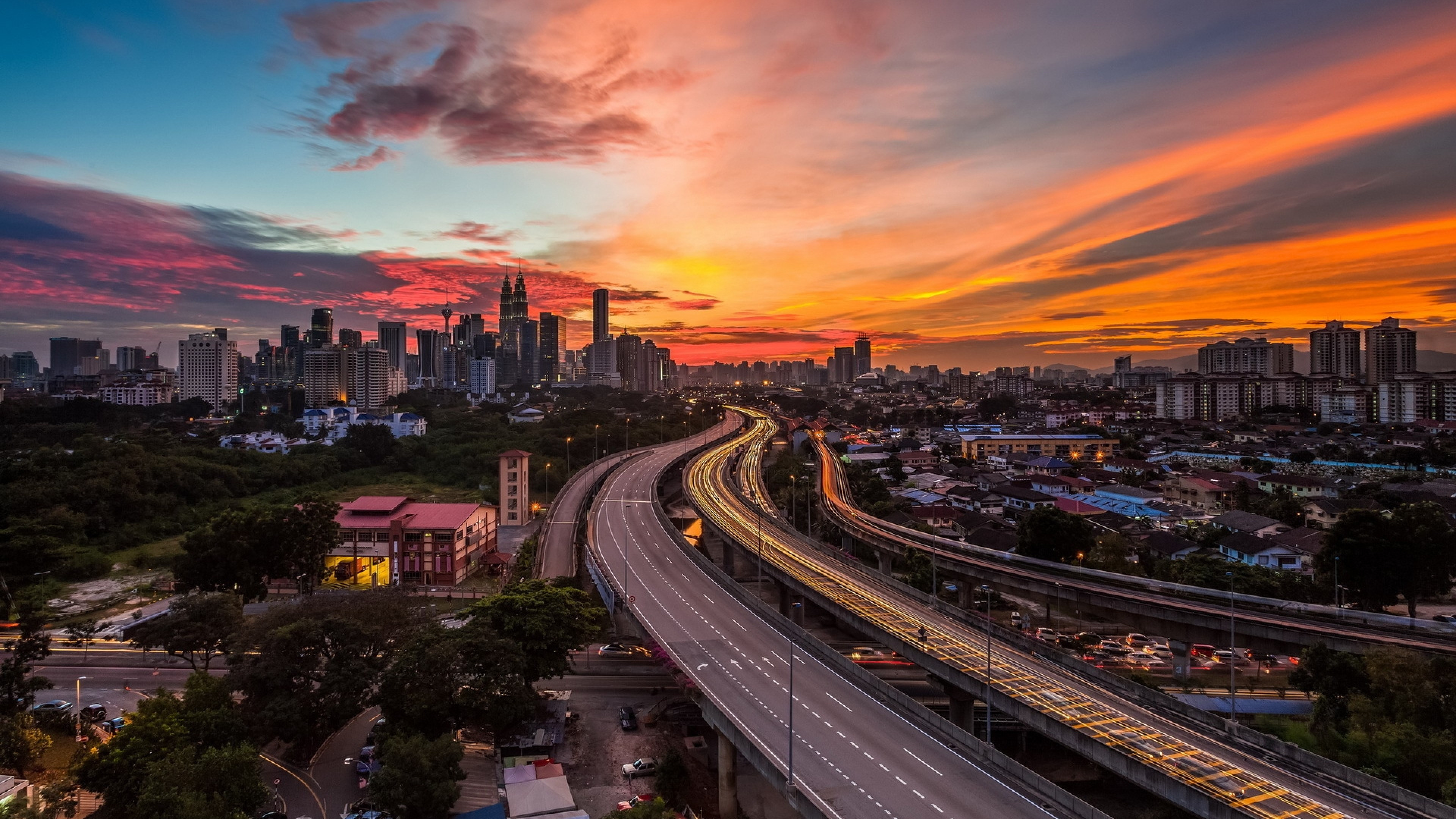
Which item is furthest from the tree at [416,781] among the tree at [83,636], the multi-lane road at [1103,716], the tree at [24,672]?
the tree at [83,636]

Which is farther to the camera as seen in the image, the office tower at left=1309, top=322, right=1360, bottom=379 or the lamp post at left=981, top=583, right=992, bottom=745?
the office tower at left=1309, top=322, right=1360, bottom=379

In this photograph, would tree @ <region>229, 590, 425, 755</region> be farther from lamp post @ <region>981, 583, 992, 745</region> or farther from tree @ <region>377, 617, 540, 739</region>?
lamp post @ <region>981, 583, 992, 745</region>

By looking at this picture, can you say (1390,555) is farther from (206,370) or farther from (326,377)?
(206,370)

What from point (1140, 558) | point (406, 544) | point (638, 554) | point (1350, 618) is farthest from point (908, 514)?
point (406, 544)

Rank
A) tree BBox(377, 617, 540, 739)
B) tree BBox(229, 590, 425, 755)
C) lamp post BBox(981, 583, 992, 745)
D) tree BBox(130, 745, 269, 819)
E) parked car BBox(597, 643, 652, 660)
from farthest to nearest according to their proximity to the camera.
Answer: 1. parked car BBox(597, 643, 652, 660)
2. tree BBox(377, 617, 540, 739)
3. tree BBox(229, 590, 425, 755)
4. lamp post BBox(981, 583, 992, 745)
5. tree BBox(130, 745, 269, 819)

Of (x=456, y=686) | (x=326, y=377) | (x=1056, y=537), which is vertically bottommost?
(x=456, y=686)

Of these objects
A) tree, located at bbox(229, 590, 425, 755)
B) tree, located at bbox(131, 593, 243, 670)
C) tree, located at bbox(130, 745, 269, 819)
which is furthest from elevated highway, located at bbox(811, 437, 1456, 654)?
tree, located at bbox(131, 593, 243, 670)

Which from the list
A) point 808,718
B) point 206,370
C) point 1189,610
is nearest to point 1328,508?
point 1189,610
